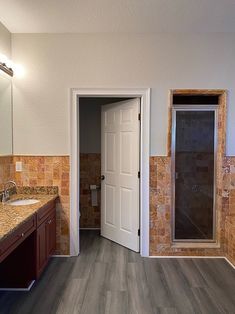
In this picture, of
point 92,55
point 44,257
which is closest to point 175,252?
point 44,257

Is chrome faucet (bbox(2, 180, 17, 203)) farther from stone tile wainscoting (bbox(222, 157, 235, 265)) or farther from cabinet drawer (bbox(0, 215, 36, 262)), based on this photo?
stone tile wainscoting (bbox(222, 157, 235, 265))

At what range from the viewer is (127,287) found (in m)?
2.74

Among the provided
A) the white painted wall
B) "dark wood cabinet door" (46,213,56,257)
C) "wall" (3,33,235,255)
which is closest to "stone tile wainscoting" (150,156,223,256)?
"wall" (3,33,235,255)

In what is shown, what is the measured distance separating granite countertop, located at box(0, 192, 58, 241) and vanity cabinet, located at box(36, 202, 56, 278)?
3.4 inches

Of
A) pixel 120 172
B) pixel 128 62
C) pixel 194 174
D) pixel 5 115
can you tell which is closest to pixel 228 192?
pixel 194 174

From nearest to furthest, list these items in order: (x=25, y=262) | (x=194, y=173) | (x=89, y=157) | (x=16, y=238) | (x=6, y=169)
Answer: (x=16, y=238), (x=25, y=262), (x=6, y=169), (x=194, y=173), (x=89, y=157)

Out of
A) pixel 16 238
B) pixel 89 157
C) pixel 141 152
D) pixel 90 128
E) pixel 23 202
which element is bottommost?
pixel 16 238

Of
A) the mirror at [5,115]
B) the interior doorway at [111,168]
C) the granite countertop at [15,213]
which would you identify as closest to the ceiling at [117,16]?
the mirror at [5,115]

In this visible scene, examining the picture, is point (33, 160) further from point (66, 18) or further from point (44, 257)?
point (66, 18)

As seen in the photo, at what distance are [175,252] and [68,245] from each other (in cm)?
139

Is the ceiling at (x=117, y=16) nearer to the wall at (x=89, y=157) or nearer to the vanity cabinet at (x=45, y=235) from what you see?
the wall at (x=89, y=157)

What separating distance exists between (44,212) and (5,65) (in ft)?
5.80

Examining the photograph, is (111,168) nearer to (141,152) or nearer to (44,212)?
(141,152)

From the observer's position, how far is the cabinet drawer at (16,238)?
6.42ft
